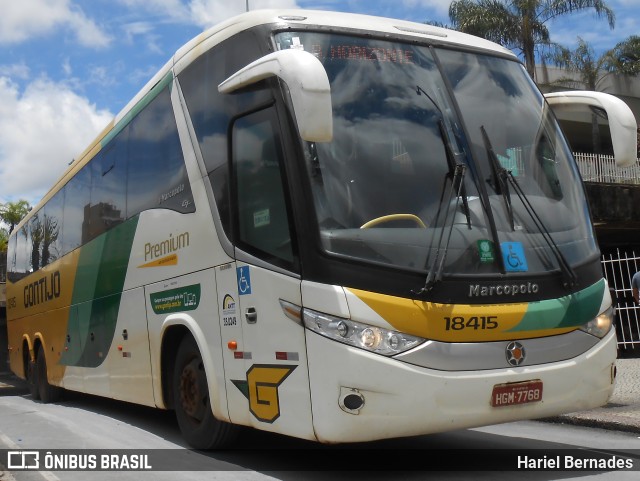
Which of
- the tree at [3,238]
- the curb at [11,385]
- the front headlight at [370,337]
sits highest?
the tree at [3,238]

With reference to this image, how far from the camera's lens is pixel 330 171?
5543 millimetres

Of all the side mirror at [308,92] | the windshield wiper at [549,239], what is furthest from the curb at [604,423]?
the side mirror at [308,92]

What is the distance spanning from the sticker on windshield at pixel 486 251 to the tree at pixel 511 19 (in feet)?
82.2

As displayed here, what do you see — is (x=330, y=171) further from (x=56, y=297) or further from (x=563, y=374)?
(x=56, y=297)

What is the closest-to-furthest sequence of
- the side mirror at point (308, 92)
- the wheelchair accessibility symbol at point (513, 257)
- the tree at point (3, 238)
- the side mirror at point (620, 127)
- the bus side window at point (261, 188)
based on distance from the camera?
the side mirror at point (308, 92) < the wheelchair accessibility symbol at point (513, 257) < the bus side window at point (261, 188) < the side mirror at point (620, 127) < the tree at point (3, 238)

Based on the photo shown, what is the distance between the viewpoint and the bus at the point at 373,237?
203 inches

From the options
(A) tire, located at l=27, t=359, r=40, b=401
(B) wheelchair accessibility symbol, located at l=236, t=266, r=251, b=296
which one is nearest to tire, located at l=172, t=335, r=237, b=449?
(B) wheelchair accessibility symbol, located at l=236, t=266, r=251, b=296

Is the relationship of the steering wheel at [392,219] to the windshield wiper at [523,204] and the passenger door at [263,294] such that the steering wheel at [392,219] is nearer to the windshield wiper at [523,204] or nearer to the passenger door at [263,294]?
the passenger door at [263,294]

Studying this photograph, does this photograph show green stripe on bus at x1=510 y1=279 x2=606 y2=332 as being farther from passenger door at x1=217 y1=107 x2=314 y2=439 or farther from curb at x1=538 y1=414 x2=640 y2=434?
curb at x1=538 y1=414 x2=640 y2=434

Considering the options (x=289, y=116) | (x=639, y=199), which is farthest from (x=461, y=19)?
(x=289, y=116)

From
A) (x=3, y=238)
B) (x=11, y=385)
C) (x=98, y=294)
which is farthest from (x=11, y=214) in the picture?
(x=98, y=294)

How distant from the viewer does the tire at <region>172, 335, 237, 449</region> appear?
695cm

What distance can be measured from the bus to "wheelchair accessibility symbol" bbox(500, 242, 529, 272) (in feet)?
0.05

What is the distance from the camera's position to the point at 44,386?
1475 centimetres
